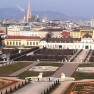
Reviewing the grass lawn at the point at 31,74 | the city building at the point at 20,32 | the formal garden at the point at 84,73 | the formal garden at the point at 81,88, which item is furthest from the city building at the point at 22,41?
the formal garden at the point at 81,88

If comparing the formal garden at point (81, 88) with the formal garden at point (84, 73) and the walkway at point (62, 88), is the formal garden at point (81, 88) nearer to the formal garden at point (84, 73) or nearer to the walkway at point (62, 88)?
the walkway at point (62, 88)

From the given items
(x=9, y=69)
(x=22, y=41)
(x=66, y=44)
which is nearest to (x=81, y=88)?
(x=9, y=69)

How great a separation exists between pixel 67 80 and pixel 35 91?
→ 805 cm

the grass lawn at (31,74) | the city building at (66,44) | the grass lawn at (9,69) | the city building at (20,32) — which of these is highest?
the city building at (20,32)

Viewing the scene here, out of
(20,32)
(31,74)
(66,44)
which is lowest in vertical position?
(31,74)

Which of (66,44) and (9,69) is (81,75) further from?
(66,44)

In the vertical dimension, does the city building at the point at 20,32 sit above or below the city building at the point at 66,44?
above

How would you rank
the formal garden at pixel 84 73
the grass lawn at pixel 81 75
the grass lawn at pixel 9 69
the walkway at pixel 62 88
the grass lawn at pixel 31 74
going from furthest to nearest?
1. the grass lawn at pixel 9 69
2. the grass lawn at pixel 31 74
3. the formal garden at pixel 84 73
4. the grass lawn at pixel 81 75
5. the walkway at pixel 62 88

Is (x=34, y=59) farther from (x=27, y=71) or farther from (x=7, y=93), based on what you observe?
(x=7, y=93)

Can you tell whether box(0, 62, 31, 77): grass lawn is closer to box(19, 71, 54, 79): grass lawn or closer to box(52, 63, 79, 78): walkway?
box(19, 71, 54, 79): grass lawn

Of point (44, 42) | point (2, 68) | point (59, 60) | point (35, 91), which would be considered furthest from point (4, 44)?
point (35, 91)

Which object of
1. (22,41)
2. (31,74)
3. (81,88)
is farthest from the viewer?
(22,41)

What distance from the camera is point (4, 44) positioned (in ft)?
305

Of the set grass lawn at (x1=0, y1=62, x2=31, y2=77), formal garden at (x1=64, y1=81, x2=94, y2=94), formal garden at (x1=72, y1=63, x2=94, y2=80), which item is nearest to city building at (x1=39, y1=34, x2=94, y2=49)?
grass lawn at (x1=0, y1=62, x2=31, y2=77)
